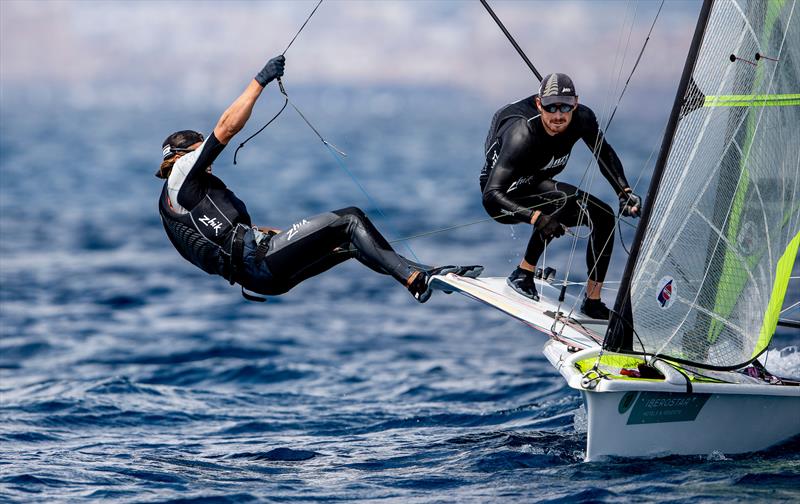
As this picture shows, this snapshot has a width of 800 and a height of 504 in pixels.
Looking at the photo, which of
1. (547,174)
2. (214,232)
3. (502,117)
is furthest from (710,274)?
(214,232)

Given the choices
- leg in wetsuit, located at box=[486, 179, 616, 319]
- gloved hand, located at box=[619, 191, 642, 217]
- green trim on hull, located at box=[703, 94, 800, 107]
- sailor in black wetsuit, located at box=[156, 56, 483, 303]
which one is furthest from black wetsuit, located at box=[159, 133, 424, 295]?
green trim on hull, located at box=[703, 94, 800, 107]

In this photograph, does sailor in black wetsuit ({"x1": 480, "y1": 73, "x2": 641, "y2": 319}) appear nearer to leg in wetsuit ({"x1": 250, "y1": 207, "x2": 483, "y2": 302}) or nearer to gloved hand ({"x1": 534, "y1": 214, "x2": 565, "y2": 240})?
gloved hand ({"x1": 534, "y1": 214, "x2": 565, "y2": 240})

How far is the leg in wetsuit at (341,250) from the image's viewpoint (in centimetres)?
761

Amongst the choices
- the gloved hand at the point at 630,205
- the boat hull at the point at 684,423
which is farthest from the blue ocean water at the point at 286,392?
the gloved hand at the point at 630,205

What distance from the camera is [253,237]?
789 centimetres

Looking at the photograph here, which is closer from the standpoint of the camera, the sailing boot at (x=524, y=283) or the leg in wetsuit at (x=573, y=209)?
the leg in wetsuit at (x=573, y=209)

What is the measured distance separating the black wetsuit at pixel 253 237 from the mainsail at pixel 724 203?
162 cm

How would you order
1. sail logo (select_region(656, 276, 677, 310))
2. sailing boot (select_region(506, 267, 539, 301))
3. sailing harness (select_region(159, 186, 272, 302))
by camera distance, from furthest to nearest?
sailing boot (select_region(506, 267, 539, 301)) < sailing harness (select_region(159, 186, 272, 302)) < sail logo (select_region(656, 276, 677, 310))

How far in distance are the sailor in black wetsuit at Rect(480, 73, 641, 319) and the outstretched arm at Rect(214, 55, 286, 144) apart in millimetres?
1678

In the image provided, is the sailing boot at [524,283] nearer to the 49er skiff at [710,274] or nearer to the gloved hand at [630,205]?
Answer: the 49er skiff at [710,274]

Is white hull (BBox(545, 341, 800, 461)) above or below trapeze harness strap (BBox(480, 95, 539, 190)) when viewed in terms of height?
below

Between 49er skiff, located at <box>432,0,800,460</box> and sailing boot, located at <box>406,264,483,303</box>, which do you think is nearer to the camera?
49er skiff, located at <box>432,0,800,460</box>

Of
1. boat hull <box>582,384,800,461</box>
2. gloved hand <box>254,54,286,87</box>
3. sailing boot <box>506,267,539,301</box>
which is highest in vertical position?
gloved hand <box>254,54,286,87</box>

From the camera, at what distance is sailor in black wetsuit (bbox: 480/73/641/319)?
25.3ft
